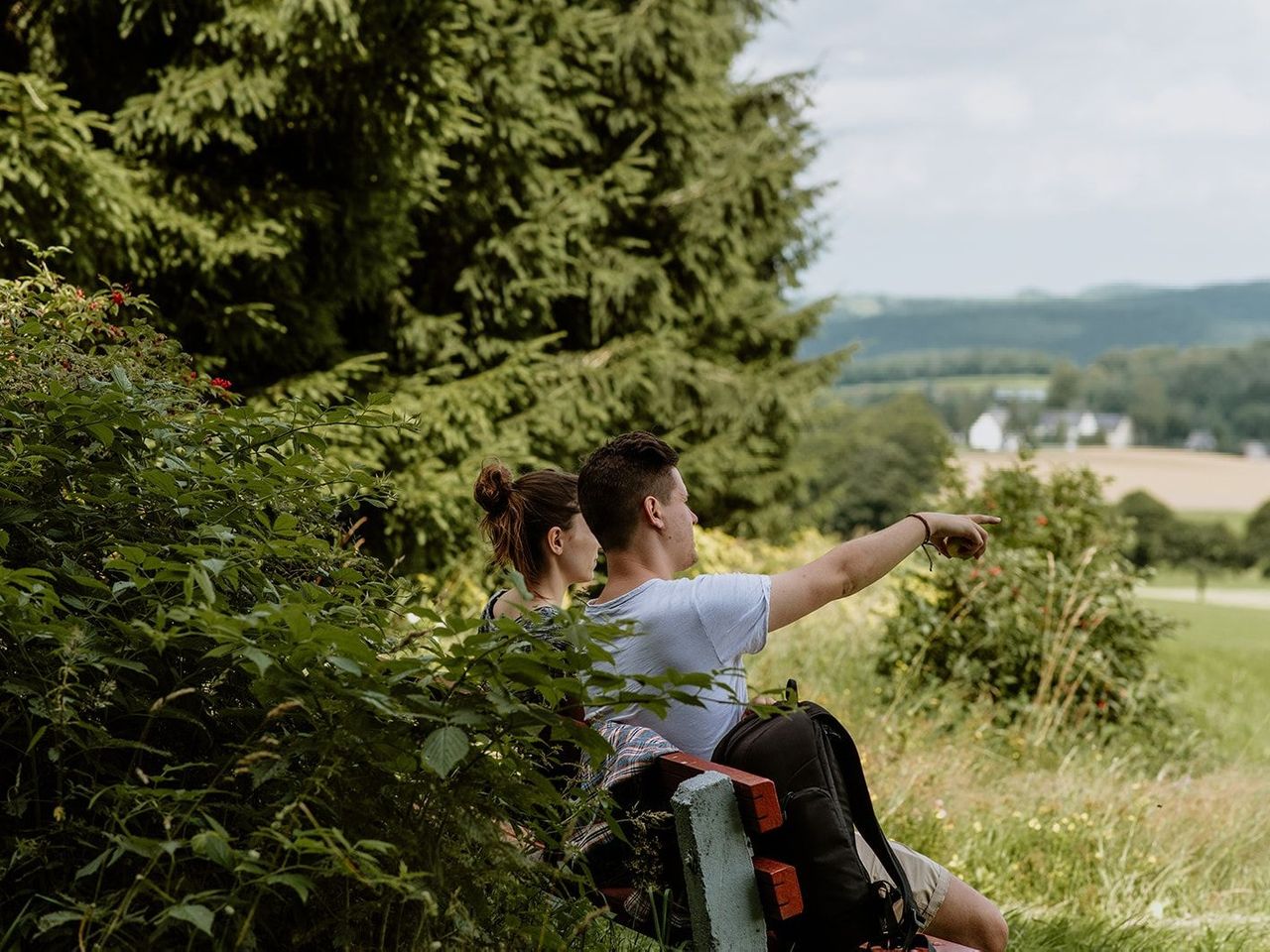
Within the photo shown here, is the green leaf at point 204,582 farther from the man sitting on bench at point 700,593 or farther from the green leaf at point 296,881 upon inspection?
the man sitting on bench at point 700,593

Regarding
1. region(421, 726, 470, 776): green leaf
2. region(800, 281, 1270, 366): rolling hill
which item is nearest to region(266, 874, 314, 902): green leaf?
region(421, 726, 470, 776): green leaf

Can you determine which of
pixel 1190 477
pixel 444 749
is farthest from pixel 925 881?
pixel 1190 477

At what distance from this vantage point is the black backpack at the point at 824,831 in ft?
7.86

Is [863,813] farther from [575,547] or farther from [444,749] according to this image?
[575,547]

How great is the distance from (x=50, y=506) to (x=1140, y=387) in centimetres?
13076

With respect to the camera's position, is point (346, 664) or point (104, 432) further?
point (104, 432)

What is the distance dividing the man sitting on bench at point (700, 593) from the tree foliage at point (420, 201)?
1886 mm

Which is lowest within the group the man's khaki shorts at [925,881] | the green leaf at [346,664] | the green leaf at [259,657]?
the man's khaki shorts at [925,881]

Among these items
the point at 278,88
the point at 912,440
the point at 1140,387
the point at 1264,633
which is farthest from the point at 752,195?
the point at 1140,387

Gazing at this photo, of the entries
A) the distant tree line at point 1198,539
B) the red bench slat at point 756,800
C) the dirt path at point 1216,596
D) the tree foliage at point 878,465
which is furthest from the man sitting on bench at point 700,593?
the distant tree line at point 1198,539

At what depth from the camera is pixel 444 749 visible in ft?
5.82

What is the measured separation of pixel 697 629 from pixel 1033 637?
505 centimetres

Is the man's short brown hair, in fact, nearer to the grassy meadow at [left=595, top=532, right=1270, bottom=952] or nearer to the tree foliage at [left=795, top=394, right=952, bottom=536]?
the grassy meadow at [left=595, top=532, right=1270, bottom=952]

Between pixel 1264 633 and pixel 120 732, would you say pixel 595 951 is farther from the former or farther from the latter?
pixel 1264 633
